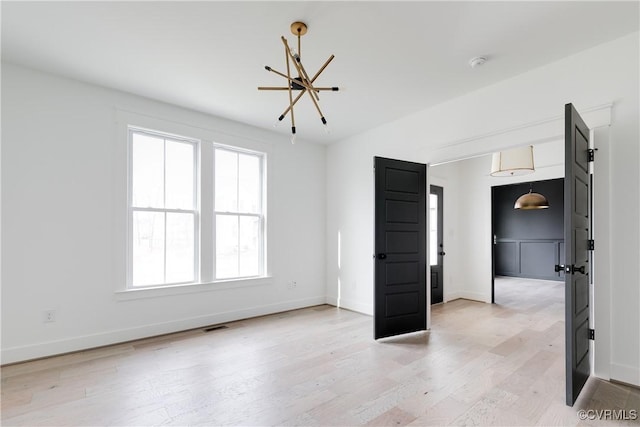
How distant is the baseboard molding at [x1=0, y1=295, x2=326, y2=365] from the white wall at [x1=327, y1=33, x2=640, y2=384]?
163cm

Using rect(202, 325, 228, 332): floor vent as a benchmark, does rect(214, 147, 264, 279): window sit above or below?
above

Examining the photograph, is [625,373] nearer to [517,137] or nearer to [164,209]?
[517,137]

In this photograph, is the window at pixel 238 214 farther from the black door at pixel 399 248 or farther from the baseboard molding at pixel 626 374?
the baseboard molding at pixel 626 374

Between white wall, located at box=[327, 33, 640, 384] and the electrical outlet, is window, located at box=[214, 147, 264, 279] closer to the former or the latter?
white wall, located at box=[327, 33, 640, 384]

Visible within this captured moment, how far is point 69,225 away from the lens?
334cm

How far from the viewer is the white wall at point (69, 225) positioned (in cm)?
305

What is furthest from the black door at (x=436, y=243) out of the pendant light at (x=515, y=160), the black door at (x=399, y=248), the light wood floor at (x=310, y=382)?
the black door at (x=399, y=248)

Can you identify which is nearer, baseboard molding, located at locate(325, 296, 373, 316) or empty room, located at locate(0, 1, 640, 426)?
empty room, located at locate(0, 1, 640, 426)

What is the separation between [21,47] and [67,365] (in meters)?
2.87

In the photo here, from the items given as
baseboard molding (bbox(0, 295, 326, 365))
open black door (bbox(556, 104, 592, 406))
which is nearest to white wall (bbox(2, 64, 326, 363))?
baseboard molding (bbox(0, 295, 326, 365))

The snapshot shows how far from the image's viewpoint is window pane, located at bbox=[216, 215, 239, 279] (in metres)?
4.49

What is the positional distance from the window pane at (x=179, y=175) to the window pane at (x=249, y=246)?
86 cm

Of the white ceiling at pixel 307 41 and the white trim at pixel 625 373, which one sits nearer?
the white ceiling at pixel 307 41

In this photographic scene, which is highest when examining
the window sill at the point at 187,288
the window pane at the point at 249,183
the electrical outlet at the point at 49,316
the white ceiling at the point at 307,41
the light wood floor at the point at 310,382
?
the white ceiling at the point at 307,41
